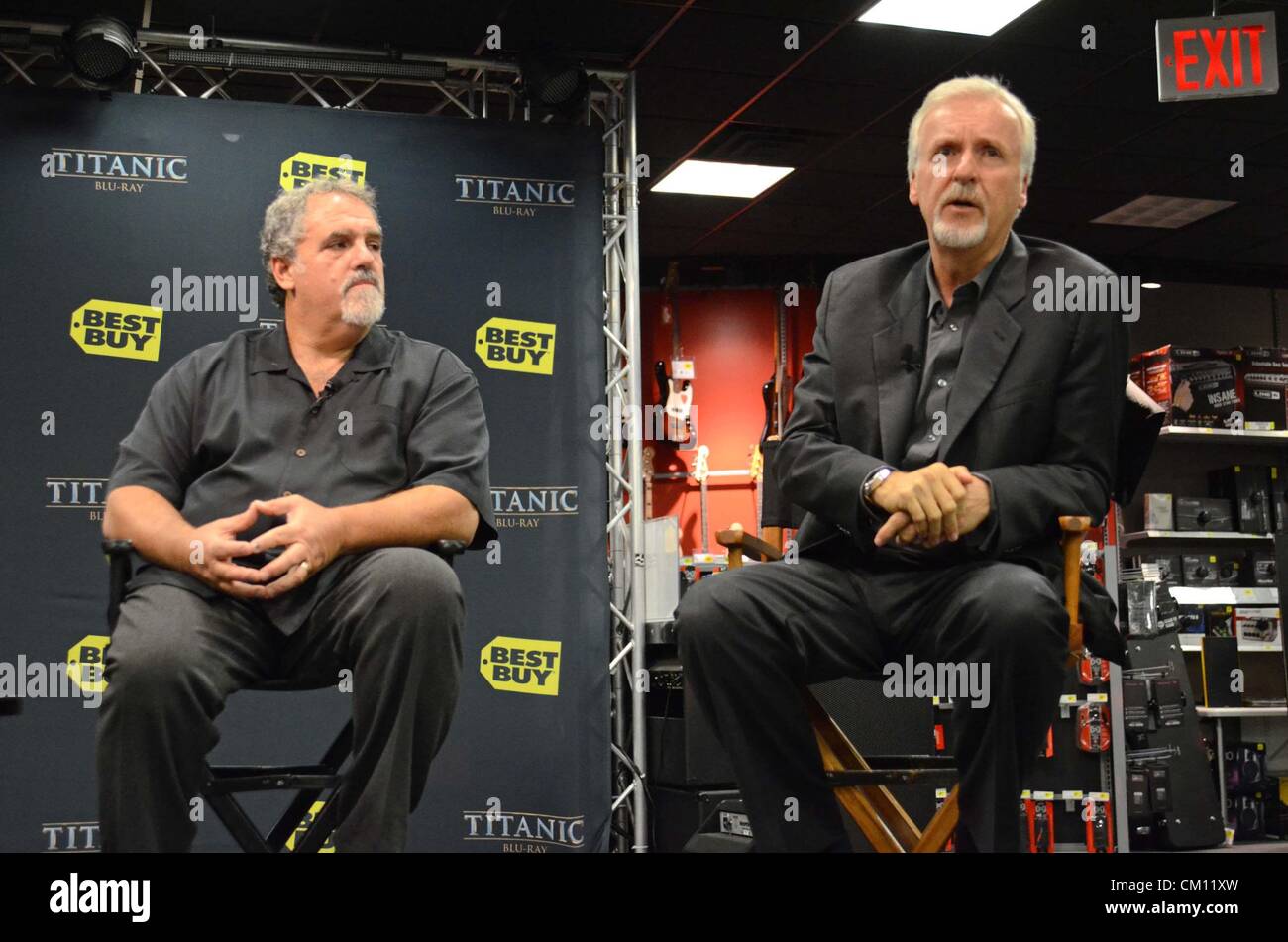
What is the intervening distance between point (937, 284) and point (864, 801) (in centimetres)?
98

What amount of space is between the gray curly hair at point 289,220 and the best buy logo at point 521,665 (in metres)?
2.36

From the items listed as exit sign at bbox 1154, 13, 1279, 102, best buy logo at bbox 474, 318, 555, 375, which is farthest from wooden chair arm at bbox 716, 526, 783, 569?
exit sign at bbox 1154, 13, 1279, 102

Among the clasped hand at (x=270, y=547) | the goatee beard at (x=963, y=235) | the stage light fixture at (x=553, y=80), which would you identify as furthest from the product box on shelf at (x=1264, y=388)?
the clasped hand at (x=270, y=547)

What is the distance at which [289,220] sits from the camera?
8.94 feet

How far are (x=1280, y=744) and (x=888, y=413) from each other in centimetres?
648

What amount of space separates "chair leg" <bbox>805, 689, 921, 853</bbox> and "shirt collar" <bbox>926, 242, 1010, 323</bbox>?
0.76m

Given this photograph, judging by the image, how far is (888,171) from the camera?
7.27m

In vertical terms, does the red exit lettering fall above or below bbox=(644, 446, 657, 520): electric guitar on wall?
above

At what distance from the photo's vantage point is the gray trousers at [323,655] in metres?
2.07

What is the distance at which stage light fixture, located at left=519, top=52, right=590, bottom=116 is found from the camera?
17.1 ft

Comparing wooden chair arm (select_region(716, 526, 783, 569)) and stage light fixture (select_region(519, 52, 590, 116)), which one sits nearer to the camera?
wooden chair arm (select_region(716, 526, 783, 569))

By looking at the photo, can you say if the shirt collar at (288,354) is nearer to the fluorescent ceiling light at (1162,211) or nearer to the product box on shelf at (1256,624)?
the fluorescent ceiling light at (1162,211)

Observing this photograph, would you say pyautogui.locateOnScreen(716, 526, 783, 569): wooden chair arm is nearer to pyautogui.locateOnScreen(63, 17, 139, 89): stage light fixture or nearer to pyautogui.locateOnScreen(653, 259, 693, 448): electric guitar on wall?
pyautogui.locateOnScreen(63, 17, 139, 89): stage light fixture

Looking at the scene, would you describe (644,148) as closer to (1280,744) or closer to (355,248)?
(355,248)
